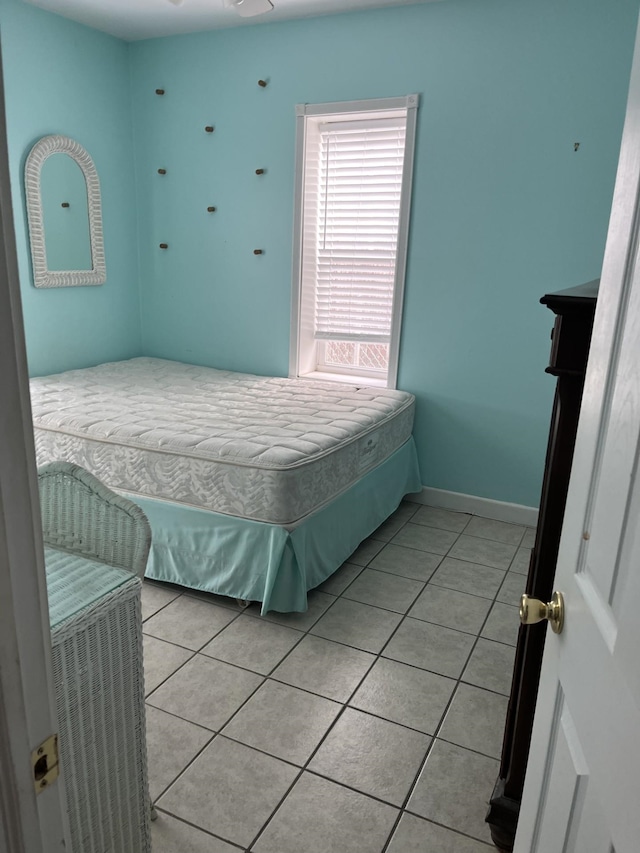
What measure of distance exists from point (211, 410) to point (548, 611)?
7.65 ft

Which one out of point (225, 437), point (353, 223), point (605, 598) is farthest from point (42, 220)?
point (605, 598)

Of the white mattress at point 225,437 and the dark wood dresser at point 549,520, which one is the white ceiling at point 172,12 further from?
the dark wood dresser at point 549,520

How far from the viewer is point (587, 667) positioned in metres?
0.80

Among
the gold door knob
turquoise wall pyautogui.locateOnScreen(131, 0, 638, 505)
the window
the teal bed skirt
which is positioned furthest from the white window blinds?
the gold door knob

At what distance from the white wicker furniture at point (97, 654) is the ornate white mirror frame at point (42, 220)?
2558 millimetres

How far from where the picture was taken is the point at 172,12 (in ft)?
11.0

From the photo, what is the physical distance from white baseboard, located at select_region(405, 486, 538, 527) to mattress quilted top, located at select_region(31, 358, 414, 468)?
2.02ft

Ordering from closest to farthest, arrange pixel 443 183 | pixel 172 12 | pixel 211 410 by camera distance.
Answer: pixel 211 410, pixel 443 183, pixel 172 12

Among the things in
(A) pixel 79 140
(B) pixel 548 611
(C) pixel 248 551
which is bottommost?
(C) pixel 248 551

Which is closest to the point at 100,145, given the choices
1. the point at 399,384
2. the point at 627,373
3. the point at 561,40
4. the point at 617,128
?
the point at 399,384

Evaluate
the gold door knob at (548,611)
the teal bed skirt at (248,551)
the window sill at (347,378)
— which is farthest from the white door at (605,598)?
the window sill at (347,378)

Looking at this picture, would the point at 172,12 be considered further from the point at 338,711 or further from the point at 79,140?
the point at 338,711

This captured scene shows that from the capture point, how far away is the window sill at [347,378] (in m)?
3.77

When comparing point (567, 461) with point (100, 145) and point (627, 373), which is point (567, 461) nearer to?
point (627, 373)
